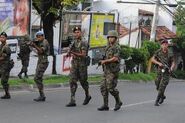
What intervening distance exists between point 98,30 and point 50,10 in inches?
350

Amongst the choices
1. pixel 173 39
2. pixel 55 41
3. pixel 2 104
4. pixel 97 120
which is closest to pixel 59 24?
pixel 55 41

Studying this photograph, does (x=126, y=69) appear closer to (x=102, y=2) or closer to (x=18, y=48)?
(x=18, y=48)

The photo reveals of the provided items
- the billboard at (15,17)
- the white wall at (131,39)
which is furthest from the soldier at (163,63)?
the white wall at (131,39)

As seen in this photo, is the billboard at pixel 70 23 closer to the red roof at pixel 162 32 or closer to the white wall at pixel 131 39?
the white wall at pixel 131 39

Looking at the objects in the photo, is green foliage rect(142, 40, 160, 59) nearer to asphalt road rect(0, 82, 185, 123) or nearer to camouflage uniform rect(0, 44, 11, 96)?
asphalt road rect(0, 82, 185, 123)

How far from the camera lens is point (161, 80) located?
1498 cm

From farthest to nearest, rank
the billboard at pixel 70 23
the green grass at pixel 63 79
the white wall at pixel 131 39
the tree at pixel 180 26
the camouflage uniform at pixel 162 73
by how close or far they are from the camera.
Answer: the tree at pixel 180 26, the white wall at pixel 131 39, the billboard at pixel 70 23, the green grass at pixel 63 79, the camouflage uniform at pixel 162 73

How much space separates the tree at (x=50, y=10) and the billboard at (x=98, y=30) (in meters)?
6.48

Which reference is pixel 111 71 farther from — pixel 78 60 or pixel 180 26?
pixel 180 26

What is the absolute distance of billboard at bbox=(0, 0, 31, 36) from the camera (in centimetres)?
2303

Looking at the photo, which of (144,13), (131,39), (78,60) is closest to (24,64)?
(78,60)

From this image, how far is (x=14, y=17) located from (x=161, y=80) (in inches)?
407

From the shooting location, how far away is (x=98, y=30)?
109 ft

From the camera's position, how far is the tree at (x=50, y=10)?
24448 mm
